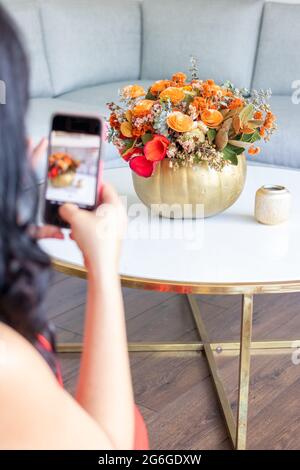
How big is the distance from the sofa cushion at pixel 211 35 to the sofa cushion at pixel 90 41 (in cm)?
15

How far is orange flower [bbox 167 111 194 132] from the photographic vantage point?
5.53 ft

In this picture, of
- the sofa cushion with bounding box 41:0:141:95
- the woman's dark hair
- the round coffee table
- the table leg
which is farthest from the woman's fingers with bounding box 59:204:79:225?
the sofa cushion with bounding box 41:0:141:95

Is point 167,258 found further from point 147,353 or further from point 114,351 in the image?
point 114,351

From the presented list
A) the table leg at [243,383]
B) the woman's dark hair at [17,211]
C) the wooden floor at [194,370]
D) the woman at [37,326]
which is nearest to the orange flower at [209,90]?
the table leg at [243,383]

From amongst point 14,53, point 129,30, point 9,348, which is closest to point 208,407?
point 9,348

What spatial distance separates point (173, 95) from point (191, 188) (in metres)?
0.23

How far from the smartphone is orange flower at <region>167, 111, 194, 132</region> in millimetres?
789

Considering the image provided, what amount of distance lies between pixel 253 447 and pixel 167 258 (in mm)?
479

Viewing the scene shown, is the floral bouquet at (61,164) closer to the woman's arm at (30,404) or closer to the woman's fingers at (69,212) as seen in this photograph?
the woman's fingers at (69,212)

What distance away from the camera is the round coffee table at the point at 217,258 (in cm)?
149

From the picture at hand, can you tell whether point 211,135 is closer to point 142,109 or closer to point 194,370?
point 142,109

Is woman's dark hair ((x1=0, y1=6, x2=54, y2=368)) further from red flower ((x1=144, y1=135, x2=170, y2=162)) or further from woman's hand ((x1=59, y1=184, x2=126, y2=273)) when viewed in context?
red flower ((x1=144, y1=135, x2=170, y2=162))

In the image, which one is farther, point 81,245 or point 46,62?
point 46,62

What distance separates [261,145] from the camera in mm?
2926
